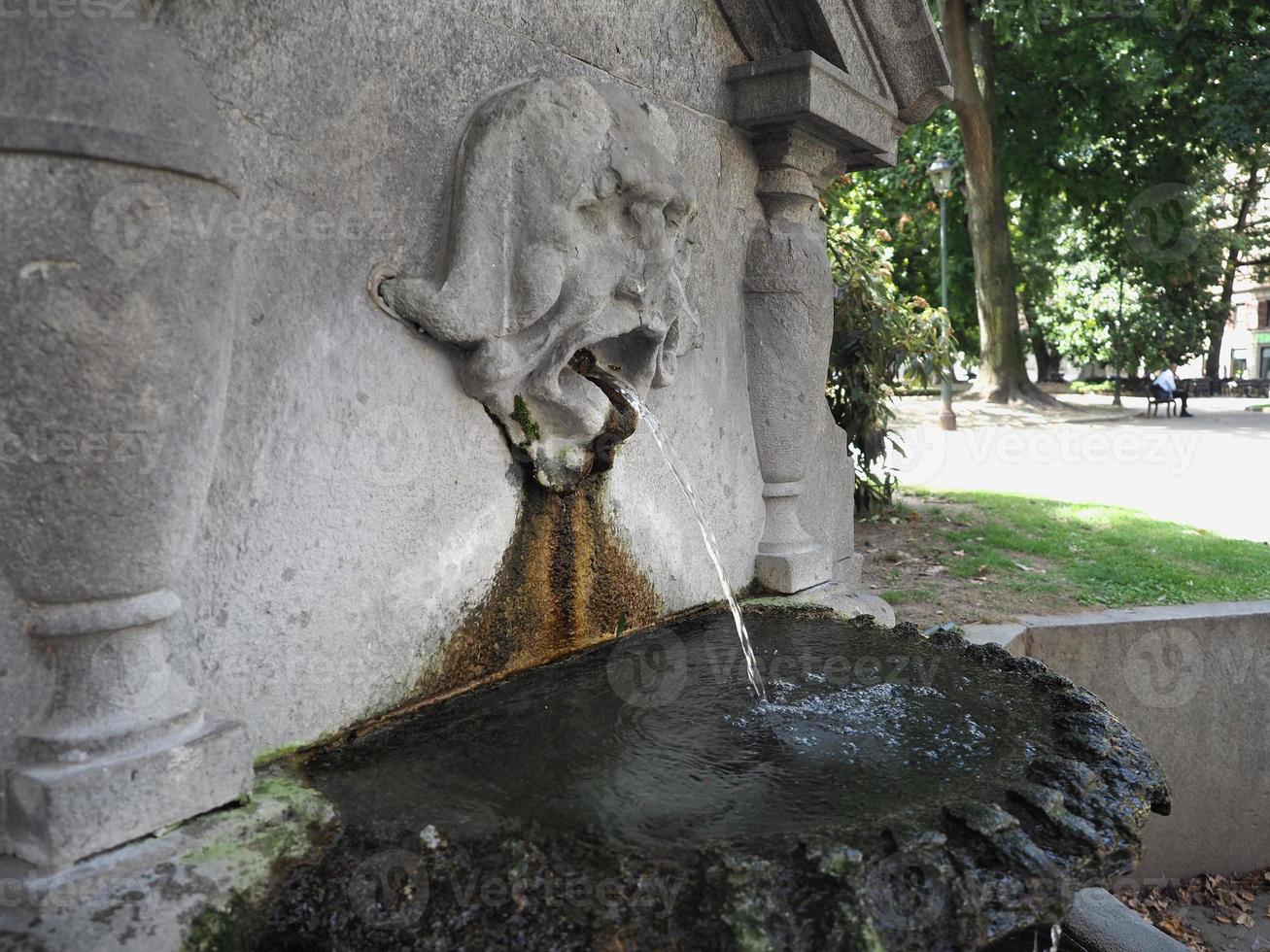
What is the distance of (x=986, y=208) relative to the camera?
1697 cm

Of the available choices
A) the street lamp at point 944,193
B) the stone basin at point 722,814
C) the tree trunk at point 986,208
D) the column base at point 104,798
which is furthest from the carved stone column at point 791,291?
the tree trunk at point 986,208

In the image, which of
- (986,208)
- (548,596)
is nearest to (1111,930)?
(548,596)

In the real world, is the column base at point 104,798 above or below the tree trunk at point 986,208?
below

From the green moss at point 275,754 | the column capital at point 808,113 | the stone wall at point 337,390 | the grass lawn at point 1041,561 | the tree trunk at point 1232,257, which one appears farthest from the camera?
the tree trunk at point 1232,257

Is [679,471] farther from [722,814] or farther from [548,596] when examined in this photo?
[722,814]

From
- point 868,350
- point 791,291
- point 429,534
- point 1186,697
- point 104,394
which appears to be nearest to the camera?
point 104,394

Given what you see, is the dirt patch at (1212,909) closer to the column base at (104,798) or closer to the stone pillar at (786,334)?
the stone pillar at (786,334)

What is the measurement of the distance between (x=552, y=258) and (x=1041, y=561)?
4690mm

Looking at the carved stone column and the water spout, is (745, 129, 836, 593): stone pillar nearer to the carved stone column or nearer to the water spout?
the carved stone column

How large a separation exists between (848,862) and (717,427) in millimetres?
1973

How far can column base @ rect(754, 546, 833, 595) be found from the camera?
3617 millimetres

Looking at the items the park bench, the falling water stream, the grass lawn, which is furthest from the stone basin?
the park bench

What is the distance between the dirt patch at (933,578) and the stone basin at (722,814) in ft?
7.74

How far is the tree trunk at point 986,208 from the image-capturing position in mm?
15555
